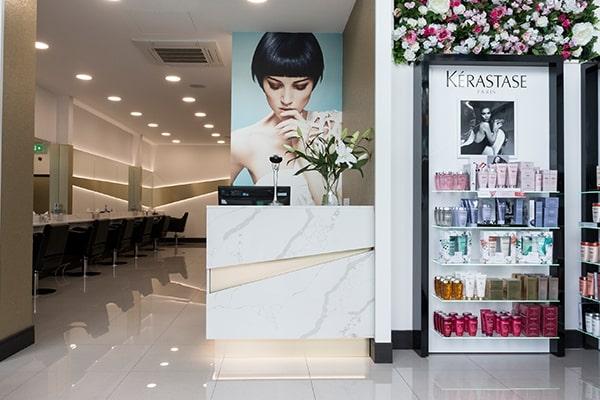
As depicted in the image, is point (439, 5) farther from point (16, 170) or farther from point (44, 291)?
point (44, 291)

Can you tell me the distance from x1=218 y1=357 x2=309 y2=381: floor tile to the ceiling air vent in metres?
3.87

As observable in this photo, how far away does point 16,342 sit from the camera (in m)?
4.19

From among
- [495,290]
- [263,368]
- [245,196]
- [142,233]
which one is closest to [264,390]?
[263,368]

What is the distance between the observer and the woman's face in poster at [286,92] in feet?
20.0

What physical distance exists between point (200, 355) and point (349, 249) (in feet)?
4.64

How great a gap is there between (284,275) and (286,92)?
2.69 m

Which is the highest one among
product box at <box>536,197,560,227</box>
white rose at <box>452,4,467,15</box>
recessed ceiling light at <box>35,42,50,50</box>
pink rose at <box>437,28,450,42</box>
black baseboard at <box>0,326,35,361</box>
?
recessed ceiling light at <box>35,42,50,50</box>

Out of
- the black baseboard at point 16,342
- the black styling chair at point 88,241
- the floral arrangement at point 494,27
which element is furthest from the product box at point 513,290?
the black styling chair at point 88,241

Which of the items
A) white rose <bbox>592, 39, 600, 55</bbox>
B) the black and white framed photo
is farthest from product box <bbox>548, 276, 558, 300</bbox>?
white rose <bbox>592, 39, 600, 55</bbox>

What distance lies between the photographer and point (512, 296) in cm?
431

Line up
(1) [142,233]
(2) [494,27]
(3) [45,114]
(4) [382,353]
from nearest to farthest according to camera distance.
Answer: (4) [382,353]
(2) [494,27]
(3) [45,114]
(1) [142,233]

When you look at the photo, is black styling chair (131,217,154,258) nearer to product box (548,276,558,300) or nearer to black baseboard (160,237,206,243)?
black baseboard (160,237,206,243)

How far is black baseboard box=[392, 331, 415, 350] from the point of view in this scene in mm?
4496

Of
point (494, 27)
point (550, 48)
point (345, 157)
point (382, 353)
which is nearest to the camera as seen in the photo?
point (382, 353)
